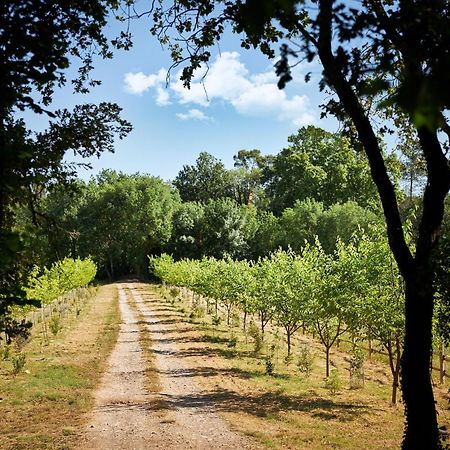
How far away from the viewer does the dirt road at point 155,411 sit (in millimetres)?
9719

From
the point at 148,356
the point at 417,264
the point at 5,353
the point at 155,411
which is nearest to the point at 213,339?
the point at 148,356

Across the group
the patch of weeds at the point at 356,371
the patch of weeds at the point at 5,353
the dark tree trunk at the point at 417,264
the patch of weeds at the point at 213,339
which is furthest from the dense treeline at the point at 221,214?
the dark tree trunk at the point at 417,264

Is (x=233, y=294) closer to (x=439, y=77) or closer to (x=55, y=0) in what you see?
(x=55, y=0)

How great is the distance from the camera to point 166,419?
1112 centimetres

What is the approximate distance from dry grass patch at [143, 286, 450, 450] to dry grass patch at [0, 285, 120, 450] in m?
3.62

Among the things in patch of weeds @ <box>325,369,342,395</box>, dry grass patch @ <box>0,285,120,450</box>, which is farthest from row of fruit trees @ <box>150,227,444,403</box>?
dry grass patch @ <box>0,285,120,450</box>

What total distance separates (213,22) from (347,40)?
3.46 meters

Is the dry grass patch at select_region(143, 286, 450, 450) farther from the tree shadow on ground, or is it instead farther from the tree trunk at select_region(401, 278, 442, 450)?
the tree trunk at select_region(401, 278, 442, 450)

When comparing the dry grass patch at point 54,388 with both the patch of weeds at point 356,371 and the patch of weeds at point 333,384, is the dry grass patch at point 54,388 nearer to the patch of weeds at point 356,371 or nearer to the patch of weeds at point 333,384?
the patch of weeds at point 333,384

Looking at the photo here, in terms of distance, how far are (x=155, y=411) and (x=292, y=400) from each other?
14.2ft

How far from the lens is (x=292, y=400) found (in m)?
13.9

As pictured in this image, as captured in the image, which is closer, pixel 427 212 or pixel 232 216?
pixel 427 212

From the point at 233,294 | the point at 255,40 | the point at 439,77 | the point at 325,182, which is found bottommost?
the point at 233,294

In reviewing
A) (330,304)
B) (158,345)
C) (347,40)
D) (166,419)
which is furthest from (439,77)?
(158,345)
